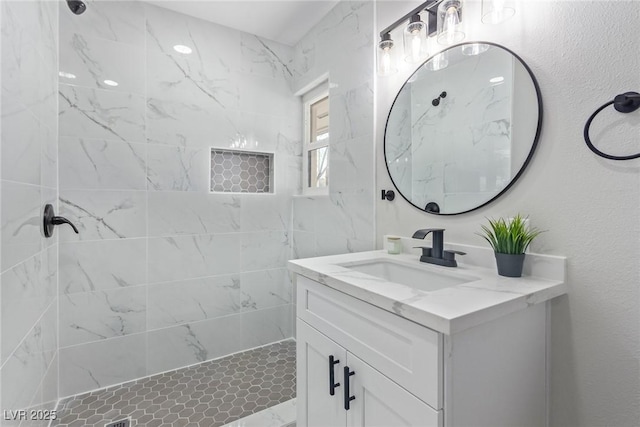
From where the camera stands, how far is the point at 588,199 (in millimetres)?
899

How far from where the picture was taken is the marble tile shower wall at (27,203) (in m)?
0.93

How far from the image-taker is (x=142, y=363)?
2.00 meters

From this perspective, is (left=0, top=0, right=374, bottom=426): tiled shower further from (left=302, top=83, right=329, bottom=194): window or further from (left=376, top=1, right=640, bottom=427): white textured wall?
(left=376, top=1, right=640, bottom=427): white textured wall

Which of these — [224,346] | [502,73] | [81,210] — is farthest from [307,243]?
[502,73]

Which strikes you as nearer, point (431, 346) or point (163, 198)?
point (431, 346)

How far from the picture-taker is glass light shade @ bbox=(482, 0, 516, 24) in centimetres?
105

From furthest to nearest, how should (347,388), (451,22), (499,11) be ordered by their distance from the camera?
(451,22) → (499,11) → (347,388)

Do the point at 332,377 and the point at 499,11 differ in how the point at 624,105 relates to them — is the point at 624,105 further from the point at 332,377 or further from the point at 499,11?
the point at 332,377

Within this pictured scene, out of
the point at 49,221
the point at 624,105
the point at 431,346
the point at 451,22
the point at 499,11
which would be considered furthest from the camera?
the point at 49,221

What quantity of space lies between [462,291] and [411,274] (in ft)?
1.40

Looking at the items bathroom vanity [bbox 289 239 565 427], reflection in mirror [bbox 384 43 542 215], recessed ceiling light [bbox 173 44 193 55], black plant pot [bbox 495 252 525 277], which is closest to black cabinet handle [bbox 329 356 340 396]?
bathroom vanity [bbox 289 239 565 427]

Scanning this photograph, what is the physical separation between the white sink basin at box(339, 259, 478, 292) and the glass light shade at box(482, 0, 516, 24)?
3.06 feet

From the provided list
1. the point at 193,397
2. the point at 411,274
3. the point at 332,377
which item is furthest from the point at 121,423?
the point at 411,274

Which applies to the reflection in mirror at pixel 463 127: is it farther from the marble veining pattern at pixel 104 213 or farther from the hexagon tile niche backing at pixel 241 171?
the marble veining pattern at pixel 104 213
